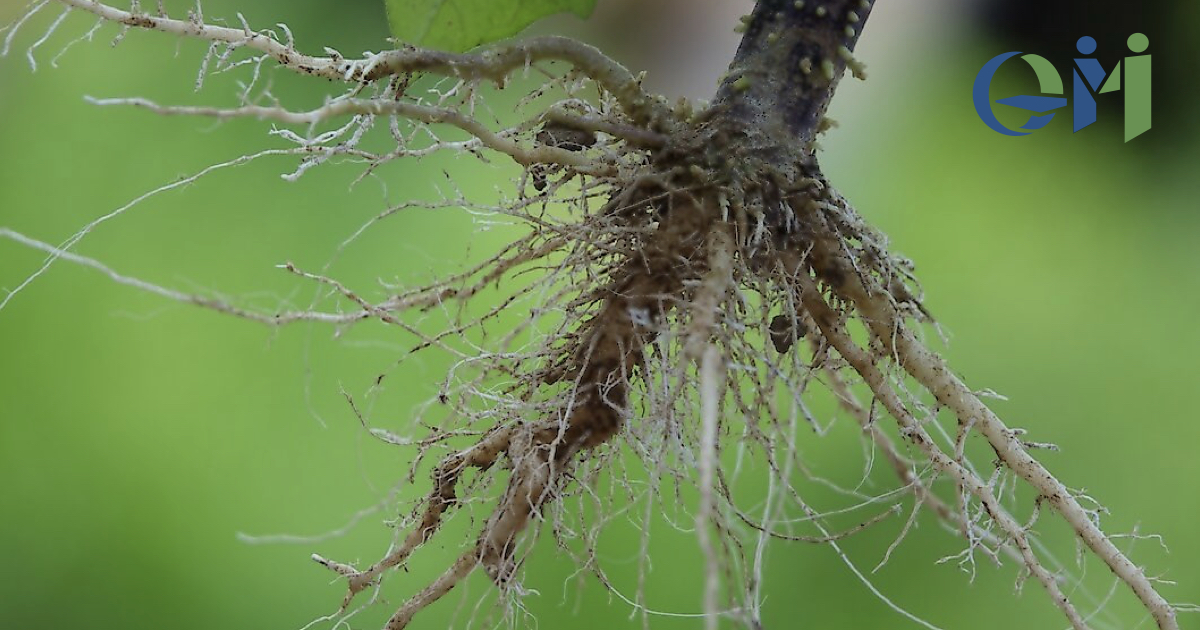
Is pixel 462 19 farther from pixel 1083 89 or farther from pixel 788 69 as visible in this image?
pixel 1083 89

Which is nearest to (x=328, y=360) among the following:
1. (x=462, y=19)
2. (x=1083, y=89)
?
(x=462, y=19)

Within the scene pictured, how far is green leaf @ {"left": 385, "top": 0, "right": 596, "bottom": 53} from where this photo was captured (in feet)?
1.88

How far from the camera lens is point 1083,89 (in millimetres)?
1550

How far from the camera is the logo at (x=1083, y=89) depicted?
154cm

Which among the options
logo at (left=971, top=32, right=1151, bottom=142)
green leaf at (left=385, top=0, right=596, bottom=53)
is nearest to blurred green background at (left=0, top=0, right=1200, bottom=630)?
logo at (left=971, top=32, right=1151, bottom=142)

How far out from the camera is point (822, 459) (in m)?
1.27

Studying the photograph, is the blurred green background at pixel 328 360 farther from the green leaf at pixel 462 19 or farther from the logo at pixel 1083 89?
the green leaf at pixel 462 19

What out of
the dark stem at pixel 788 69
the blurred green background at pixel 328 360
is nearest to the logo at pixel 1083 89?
the blurred green background at pixel 328 360

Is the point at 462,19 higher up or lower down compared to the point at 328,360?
lower down

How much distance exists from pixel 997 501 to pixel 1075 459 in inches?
29.9

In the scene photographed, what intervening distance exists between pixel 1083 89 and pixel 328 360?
1.21m

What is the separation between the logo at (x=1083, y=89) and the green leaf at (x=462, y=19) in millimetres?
1120

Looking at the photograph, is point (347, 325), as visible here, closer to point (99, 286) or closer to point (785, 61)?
point (785, 61)

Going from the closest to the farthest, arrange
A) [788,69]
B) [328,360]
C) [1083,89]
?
1. [788,69]
2. [328,360]
3. [1083,89]
